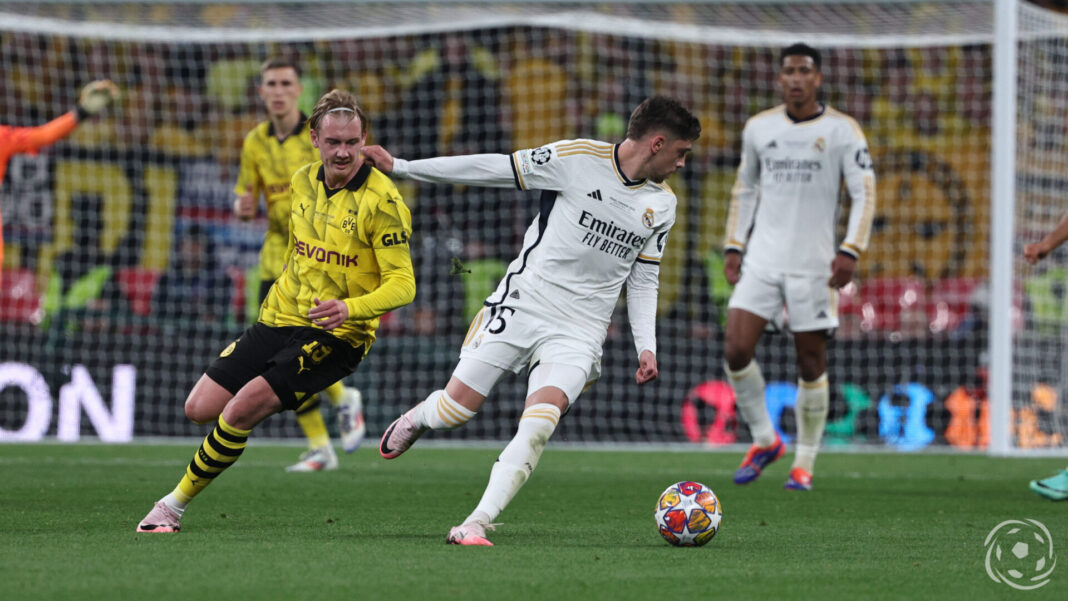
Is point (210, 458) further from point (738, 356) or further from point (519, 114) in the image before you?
point (519, 114)

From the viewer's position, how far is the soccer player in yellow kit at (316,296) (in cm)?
555

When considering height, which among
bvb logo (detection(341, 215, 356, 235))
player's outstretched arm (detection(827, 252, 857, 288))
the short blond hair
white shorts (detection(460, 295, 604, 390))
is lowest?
white shorts (detection(460, 295, 604, 390))

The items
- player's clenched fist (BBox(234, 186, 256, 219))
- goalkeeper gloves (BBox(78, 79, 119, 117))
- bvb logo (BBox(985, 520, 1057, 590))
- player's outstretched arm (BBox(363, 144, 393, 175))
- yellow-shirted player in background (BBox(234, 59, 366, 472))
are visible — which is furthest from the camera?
yellow-shirted player in background (BBox(234, 59, 366, 472))

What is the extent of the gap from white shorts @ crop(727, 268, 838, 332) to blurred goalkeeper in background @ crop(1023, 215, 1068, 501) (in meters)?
1.43

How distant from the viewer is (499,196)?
14016 millimetres

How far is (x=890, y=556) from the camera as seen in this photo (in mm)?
5094

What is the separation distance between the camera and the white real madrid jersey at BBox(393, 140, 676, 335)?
5586 mm

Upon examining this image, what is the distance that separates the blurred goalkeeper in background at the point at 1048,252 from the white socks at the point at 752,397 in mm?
1720

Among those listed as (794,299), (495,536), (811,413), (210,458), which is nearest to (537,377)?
(495,536)

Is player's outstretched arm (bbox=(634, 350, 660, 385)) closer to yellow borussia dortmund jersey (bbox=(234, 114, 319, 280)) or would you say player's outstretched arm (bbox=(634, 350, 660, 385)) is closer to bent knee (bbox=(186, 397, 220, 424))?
bent knee (bbox=(186, 397, 220, 424))

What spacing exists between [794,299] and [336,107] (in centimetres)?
362

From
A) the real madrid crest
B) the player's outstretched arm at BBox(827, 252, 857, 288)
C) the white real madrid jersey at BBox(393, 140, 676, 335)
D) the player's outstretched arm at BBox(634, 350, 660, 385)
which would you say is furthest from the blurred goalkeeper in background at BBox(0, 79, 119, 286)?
the player's outstretched arm at BBox(827, 252, 857, 288)

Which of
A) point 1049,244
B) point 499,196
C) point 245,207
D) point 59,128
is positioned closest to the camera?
point 1049,244

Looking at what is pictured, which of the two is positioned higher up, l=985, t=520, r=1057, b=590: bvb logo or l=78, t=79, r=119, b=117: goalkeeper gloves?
l=78, t=79, r=119, b=117: goalkeeper gloves
